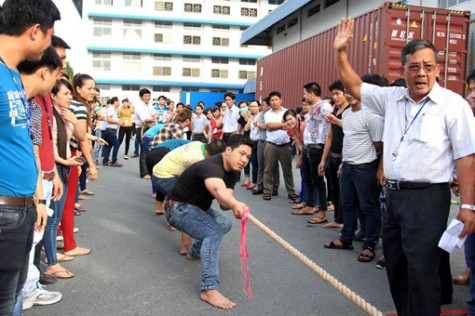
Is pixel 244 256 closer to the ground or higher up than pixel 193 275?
higher up

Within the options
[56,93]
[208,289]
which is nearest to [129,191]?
[56,93]

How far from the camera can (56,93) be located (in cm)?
408

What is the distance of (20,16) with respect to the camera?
1917 millimetres

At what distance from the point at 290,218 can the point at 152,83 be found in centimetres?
3863

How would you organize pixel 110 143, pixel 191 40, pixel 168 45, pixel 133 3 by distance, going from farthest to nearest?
pixel 191 40, pixel 168 45, pixel 133 3, pixel 110 143

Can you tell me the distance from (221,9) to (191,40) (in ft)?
14.1

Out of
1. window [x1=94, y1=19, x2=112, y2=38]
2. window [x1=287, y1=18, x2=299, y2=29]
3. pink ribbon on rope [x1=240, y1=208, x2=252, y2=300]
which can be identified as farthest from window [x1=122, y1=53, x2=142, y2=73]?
pink ribbon on rope [x1=240, y1=208, x2=252, y2=300]

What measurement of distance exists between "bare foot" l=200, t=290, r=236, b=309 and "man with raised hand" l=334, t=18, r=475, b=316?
1.33 metres

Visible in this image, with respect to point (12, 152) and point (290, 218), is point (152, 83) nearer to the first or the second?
point (290, 218)

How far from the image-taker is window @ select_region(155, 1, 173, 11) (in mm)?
43250

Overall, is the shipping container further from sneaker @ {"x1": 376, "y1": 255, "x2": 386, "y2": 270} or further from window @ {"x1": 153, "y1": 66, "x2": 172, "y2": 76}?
window @ {"x1": 153, "y1": 66, "x2": 172, "y2": 76}

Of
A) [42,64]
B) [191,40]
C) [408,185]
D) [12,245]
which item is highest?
[191,40]

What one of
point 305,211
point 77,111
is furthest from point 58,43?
point 305,211

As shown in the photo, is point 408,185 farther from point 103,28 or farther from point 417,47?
point 103,28
